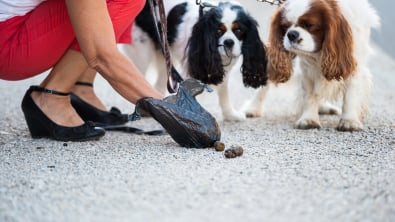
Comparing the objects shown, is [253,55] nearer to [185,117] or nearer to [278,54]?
[278,54]

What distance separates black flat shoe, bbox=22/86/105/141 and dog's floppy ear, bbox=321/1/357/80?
114cm

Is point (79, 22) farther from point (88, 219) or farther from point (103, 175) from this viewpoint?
point (88, 219)

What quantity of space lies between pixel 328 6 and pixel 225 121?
0.90 m

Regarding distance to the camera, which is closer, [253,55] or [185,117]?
[185,117]

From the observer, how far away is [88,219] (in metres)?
1.61

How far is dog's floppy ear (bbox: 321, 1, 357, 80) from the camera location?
2.98 meters

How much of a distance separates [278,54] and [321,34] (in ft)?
0.96

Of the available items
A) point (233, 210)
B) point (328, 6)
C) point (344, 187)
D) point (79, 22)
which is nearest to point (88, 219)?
point (233, 210)

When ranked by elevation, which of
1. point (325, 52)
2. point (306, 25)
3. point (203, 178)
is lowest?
point (203, 178)

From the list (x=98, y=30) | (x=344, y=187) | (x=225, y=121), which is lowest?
(x=225, y=121)

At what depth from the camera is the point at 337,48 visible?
2.99 metres

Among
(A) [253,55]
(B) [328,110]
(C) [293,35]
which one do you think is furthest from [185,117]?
(B) [328,110]

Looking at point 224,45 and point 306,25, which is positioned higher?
point 306,25

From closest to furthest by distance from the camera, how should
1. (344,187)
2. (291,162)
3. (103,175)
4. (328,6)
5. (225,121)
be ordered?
(344,187), (103,175), (291,162), (328,6), (225,121)
